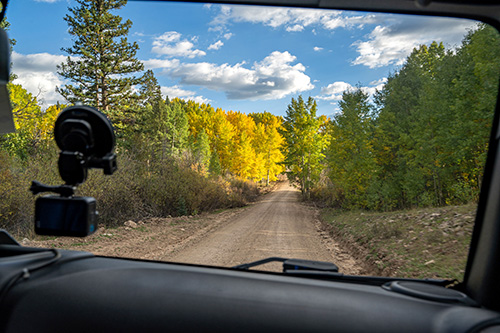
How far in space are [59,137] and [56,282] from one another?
0.59 metres

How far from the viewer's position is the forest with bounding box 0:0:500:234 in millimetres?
1959

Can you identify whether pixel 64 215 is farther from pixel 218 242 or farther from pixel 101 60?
pixel 218 242

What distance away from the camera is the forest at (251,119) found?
196cm

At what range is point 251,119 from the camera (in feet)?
25.4

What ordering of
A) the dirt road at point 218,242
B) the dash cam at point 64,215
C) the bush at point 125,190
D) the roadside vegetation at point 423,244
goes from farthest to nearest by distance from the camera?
the dirt road at point 218,242 → the bush at point 125,190 → the roadside vegetation at point 423,244 → the dash cam at point 64,215

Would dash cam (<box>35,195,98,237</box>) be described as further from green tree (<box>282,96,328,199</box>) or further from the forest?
green tree (<box>282,96,328,199</box>)

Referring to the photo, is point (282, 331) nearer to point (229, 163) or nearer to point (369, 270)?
point (369, 270)

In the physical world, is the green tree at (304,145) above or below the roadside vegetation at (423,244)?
above

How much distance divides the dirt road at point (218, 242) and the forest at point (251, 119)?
1.46 ft

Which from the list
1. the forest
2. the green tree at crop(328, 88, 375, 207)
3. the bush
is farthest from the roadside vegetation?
the green tree at crop(328, 88, 375, 207)

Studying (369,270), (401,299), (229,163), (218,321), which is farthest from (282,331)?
(229,163)

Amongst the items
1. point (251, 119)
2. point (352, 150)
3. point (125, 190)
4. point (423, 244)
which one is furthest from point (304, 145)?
point (423, 244)

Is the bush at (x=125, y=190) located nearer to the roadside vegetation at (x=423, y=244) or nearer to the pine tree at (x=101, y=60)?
the pine tree at (x=101, y=60)

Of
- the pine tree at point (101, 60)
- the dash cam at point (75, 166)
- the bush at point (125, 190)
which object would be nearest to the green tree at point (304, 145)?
the bush at point (125, 190)
